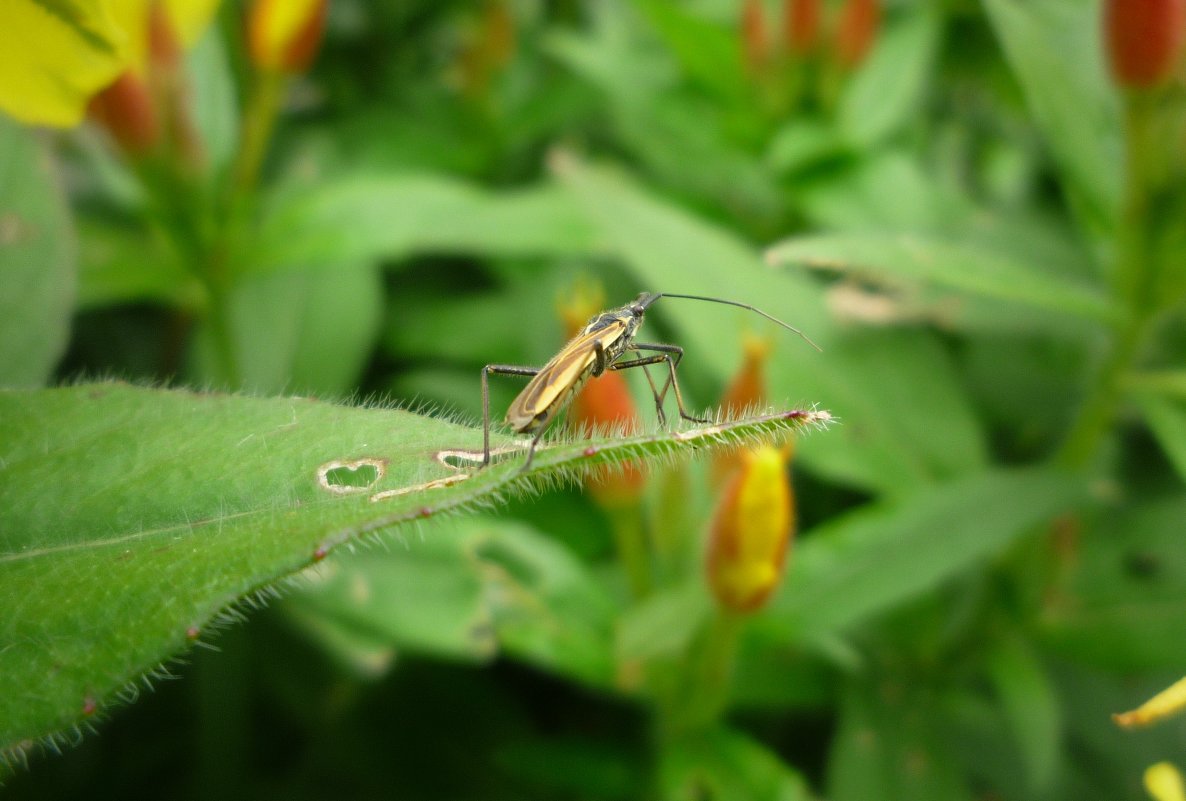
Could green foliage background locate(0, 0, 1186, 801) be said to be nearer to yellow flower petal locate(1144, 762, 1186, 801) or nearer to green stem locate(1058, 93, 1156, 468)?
green stem locate(1058, 93, 1156, 468)

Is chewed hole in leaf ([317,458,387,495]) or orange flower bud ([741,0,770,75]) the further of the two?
orange flower bud ([741,0,770,75])

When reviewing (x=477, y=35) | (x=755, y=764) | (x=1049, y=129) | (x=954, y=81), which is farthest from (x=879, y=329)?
(x=477, y=35)

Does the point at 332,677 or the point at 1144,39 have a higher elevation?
the point at 1144,39

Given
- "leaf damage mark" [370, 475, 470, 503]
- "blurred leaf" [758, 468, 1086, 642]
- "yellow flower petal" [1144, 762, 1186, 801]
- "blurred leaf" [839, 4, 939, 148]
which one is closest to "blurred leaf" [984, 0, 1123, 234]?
"blurred leaf" [839, 4, 939, 148]

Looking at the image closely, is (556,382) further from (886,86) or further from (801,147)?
(886,86)

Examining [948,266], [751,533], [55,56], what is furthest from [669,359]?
[55,56]

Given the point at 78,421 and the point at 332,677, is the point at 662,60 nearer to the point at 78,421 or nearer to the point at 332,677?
the point at 332,677

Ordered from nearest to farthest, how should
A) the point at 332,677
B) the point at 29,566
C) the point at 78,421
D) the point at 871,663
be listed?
the point at 29,566
the point at 78,421
the point at 871,663
the point at 332,677

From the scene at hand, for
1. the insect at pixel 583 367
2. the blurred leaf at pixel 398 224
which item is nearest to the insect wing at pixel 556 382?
the insect at pixel 583 367
